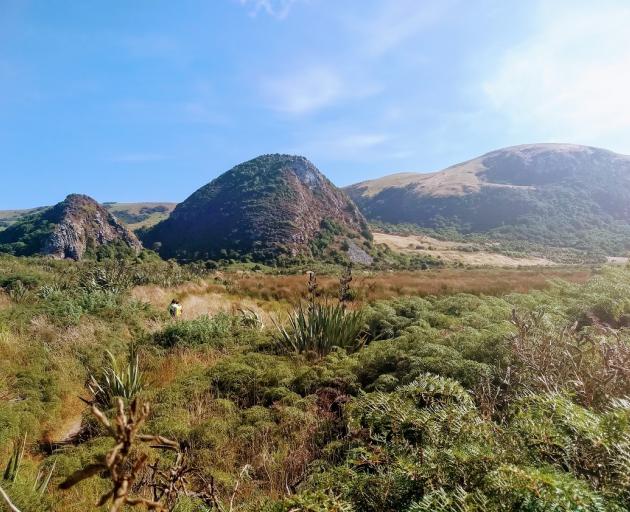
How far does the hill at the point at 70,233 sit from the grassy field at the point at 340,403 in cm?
5073

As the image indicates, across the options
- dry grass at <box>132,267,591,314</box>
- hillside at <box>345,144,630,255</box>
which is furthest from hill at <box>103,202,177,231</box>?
dry grass at <box>132,267,591,314</box>

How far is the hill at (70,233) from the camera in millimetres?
55719

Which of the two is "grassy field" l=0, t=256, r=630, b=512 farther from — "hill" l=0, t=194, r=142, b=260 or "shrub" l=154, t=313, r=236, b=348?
"hill" l=0, t=194, r=142, b=260

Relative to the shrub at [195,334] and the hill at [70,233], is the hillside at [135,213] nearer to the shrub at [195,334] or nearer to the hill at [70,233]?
the hill at [70,233]

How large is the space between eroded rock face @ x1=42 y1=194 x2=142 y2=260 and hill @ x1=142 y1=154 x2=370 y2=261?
32.2 ft

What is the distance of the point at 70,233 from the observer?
2253 inches

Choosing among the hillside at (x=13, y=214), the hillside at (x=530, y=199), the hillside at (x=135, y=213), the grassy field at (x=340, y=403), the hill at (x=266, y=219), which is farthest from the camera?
the hillside at (x=13, y=214)

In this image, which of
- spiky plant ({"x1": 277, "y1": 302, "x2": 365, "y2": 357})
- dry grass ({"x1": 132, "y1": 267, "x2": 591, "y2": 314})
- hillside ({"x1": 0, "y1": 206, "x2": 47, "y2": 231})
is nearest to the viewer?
spiky plant ({"x1": 277, "y1": 302, "x2": 365, "y2": 357})

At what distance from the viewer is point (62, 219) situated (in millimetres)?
58594

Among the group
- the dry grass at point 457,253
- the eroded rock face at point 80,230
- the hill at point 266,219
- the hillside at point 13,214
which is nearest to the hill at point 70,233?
the eroded rock face at point 80,230

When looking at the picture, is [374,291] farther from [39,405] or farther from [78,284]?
[39,405]

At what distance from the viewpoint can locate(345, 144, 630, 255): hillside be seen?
324 feet

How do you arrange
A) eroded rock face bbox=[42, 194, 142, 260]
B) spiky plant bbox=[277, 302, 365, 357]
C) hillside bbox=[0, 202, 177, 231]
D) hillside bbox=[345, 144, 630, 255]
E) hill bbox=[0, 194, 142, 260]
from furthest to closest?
hillside bbox=[0, 202, 177, 231] → hillside bbox=[345, 144, 630, 255] → hill bbox=[0, 194, 142, 260] → eroded rock face bbox=[42, 194, 142, 260] → spiky plant bbox=[277, 302, 365, 357]

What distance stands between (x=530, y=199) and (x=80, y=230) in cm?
10938
